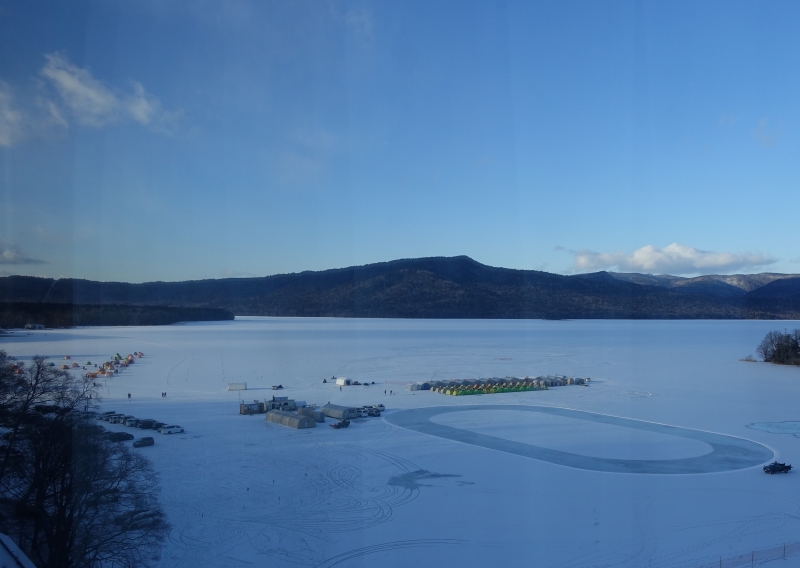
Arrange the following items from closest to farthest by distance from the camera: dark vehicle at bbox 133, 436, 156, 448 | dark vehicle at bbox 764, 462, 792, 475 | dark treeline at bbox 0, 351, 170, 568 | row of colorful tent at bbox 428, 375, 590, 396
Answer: dark treeline at bbox 0, 351, 170, 568
dark vehicle at bbox 764, 462, 792, 475
dark vehicle at bbox 133, 436, 156, 448
row of colorful tent at bbox 428, 375, 590, 396

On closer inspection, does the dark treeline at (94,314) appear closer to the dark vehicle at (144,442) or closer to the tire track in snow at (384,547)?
the dark vehicle at (144,442)

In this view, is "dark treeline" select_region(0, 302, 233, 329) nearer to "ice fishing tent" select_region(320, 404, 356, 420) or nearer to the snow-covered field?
the snow-covered field

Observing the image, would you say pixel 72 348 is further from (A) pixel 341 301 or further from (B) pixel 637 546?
(A) pixel 341 301

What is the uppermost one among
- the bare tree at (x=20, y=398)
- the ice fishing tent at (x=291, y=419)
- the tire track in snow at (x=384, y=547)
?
the bare tree at (x=20, y=398)

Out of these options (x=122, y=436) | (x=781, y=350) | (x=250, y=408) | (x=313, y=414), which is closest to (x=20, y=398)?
(x=122, y=436)

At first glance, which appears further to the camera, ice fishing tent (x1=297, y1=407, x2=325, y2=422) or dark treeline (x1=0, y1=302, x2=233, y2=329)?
dark treeline (x1=0, y1=302, x2=233, y2=329)

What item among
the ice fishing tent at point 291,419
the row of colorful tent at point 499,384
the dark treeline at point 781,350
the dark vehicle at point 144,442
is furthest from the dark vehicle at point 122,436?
the dark treeline at point 781,350

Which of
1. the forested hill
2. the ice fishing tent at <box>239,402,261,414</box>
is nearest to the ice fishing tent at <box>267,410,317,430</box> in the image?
the ice fishing tent at <box>239,402,261,414</box>
